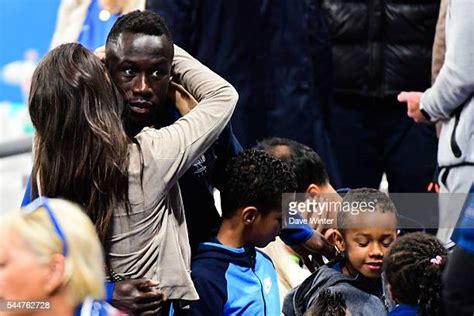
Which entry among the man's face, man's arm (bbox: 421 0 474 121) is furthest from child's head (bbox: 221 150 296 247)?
man's arm (bbox: 421 0 474 121)

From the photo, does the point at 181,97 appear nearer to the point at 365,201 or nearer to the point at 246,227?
the point at 246,227

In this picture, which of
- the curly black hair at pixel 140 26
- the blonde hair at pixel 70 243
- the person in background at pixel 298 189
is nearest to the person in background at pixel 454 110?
the person in background at pixel 298 189

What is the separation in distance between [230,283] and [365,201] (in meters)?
0.55

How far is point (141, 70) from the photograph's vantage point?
12.0 feet

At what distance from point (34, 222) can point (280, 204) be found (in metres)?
1.02

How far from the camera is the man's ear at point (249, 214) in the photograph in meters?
3.91

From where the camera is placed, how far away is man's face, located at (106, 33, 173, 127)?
12.0 ft

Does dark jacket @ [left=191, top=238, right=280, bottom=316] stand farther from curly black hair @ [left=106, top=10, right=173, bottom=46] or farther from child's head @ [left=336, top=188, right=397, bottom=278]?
curly black hair @ [left=106, top=10, right=173, bottom=46]

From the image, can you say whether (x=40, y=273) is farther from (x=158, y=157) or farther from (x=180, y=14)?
(x=180, y=14)

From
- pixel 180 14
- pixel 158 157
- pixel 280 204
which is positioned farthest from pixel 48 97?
pixel 180 14

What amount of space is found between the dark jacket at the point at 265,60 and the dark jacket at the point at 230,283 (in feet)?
5.61

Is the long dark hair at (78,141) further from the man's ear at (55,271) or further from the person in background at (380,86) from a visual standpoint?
the person in background at (380,86)

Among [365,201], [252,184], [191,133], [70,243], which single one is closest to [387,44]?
[365,201]

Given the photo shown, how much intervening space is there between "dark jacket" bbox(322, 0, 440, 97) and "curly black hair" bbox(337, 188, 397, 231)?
187cm
